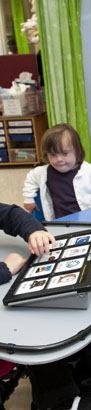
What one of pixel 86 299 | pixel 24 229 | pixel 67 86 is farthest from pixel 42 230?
pixel 67 86

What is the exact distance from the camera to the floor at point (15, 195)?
4.37ft

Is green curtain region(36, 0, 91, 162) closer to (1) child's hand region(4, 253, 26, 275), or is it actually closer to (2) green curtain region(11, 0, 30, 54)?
(1) child's hand region(4, 253, 26, 275)

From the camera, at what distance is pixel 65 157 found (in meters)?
1.60

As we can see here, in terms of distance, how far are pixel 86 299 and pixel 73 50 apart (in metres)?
2.30

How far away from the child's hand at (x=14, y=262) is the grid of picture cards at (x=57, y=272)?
35 mm

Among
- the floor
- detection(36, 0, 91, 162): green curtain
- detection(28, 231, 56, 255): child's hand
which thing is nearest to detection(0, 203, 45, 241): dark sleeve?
detection(28, 231, 56, 255): child's hand

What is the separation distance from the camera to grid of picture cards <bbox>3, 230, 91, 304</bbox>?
77 cm

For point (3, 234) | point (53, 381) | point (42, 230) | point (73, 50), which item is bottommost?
point (53, 381)

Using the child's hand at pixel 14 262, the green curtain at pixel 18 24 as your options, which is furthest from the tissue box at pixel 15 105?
the child's hand at pixel 14 262

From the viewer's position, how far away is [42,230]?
3.41 ft

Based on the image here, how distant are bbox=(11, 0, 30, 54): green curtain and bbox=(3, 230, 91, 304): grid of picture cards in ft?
13.7

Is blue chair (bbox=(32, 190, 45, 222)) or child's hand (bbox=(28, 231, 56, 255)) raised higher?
child's hand (bbox=(28, 231, 56, 255))

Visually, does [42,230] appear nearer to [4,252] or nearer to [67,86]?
[4,252]

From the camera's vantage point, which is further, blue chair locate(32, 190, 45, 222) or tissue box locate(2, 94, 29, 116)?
tissue box locate(2, 94, 29, 116)
